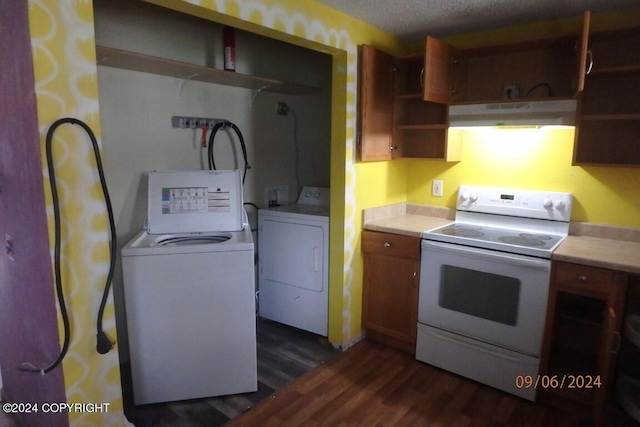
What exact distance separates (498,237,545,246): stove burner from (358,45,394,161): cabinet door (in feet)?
2.92

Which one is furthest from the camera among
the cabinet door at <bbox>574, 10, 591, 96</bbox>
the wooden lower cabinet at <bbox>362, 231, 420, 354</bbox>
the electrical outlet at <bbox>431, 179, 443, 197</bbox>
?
the electrical outlet at <bbox>431, 179, 443, 197</bbox>

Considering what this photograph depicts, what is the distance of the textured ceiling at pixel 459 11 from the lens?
2080 millimetres

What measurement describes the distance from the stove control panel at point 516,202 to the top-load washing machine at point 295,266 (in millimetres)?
958

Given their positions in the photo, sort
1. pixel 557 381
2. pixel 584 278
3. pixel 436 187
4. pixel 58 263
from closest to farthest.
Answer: pixel 58 263
pixel 584 278
pixel 557 381
pixel 436 187

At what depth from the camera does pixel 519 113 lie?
2189 millimetres

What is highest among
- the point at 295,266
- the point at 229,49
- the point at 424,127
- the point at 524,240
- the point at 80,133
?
the point at 229,49

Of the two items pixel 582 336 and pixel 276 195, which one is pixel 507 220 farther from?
pixel 276 195

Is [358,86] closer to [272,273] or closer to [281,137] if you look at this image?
[281,137]

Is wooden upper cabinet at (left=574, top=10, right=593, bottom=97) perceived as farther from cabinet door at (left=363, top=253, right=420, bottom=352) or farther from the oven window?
cabinet door at (left=363, top=253, right=420, bottom=352)

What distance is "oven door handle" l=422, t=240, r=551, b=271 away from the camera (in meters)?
1.98

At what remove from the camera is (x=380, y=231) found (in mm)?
2590

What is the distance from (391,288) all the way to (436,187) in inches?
32.8

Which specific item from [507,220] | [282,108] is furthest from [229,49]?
[507,220]

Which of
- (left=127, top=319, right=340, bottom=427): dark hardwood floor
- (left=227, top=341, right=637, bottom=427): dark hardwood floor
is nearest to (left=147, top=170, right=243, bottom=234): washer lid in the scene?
(left=127, top=319, right=340, bottom=427): dark hardwood floor
